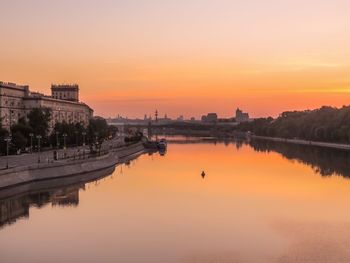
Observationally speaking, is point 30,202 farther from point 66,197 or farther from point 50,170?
point 50,170

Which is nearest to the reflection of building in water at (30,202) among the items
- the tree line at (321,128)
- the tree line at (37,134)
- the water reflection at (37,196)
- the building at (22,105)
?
the water reflection at (37,196)

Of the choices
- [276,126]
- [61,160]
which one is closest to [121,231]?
[61,160]

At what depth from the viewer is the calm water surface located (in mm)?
20828

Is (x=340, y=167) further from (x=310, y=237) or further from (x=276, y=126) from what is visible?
(x=276, y=126)

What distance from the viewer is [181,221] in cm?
2667

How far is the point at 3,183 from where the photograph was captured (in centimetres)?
3491

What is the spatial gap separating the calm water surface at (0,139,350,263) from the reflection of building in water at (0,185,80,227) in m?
0.06

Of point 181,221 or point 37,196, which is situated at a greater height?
point 37,196

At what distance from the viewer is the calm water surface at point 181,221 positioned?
68.3ft

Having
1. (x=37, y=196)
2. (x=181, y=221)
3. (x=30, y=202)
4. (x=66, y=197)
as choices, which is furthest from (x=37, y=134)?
(x=181, y=221)

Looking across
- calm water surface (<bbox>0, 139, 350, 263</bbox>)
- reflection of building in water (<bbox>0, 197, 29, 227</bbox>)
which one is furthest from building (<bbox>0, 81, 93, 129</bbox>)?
reflection of building in water (<bbox>0, 197, 29, 227</bbox>)

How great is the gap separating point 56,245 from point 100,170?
29.2 m

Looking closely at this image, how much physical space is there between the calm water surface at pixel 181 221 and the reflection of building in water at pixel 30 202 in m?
0.06

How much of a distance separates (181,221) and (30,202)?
10.3m
